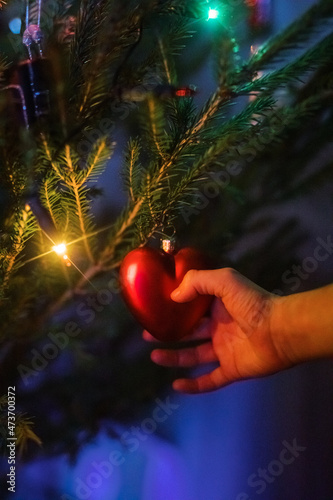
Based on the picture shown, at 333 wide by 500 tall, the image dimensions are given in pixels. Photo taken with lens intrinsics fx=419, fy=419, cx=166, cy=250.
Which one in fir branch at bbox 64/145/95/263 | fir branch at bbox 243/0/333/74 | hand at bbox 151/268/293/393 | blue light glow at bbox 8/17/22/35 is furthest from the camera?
blue light glow at bbox 8/17/22/35

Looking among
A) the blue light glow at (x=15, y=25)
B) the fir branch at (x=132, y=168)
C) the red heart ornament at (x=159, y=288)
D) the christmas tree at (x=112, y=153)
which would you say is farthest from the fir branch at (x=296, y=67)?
the blue light glow at (x=15, y=25)

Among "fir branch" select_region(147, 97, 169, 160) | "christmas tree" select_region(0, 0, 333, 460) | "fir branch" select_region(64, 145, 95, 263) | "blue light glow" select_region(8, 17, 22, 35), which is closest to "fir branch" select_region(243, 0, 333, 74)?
"christmas tree" select_region(0, 0, 333, 460)

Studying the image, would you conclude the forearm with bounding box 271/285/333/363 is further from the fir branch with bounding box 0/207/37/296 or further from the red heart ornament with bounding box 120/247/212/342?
the fir branch with bounding box 0/207/37/296

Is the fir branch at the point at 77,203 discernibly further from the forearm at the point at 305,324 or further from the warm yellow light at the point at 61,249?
the forearm at the point at 305,324

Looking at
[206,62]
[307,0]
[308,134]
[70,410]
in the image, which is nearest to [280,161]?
[308,134]

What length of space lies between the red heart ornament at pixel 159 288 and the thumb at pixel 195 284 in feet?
0.04

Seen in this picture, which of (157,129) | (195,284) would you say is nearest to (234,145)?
(157,129)

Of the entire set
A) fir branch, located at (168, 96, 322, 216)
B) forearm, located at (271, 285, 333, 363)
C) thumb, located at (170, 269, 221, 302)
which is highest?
fir branch, located at (168, 96, 322, 216)

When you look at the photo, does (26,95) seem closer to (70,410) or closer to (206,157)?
(206,157)

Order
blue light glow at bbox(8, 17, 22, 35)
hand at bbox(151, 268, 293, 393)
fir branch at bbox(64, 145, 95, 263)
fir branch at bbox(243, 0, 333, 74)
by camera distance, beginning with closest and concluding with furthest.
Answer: fir branch at bbox(243, 0, 333, 74), fir branch at bbox(64, 145, 95, 263), hand at bbox(151, 268, 293, 393), blue light glow at bbox(8, 17, 22, 35)

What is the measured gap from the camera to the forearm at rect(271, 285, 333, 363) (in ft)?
1.90

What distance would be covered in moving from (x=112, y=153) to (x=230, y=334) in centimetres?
40

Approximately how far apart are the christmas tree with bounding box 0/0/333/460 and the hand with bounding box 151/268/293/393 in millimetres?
89

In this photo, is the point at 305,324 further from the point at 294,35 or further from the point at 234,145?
the point at 294,35
